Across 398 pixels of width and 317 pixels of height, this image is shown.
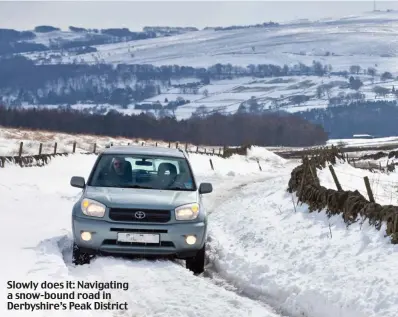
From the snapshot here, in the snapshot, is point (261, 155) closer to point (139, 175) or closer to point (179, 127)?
point (139, 175)

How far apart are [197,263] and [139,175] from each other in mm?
1874

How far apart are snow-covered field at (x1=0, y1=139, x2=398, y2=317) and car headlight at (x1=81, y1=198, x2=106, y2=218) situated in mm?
685

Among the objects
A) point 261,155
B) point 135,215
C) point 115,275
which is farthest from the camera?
point 261,155

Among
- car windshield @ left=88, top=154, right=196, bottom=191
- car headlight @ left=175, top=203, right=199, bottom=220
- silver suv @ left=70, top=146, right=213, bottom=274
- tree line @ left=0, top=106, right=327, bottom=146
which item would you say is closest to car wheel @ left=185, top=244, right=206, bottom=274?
silver suv @ left=70, top=146, right=213, bottom=274

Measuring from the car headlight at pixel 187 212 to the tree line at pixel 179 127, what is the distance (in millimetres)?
139941

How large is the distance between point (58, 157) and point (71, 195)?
11607 millimetres

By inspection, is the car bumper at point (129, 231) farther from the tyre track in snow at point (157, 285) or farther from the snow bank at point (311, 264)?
the snow bank at point (311, 264)

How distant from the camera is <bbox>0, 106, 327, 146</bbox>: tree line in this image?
155750 mm

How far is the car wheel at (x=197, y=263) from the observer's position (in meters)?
10.2

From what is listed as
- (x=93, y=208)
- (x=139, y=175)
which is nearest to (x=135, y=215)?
(x=93, y=208)

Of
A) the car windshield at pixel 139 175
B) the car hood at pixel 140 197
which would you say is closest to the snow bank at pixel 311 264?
the car hood at pixel 140 197

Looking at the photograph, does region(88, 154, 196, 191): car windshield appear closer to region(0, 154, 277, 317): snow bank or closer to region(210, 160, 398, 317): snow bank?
region(0, 154, 277, 317): snow bank

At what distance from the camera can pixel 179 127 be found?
558ft

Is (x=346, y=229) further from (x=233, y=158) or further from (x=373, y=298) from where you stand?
(x=233, y=158)
